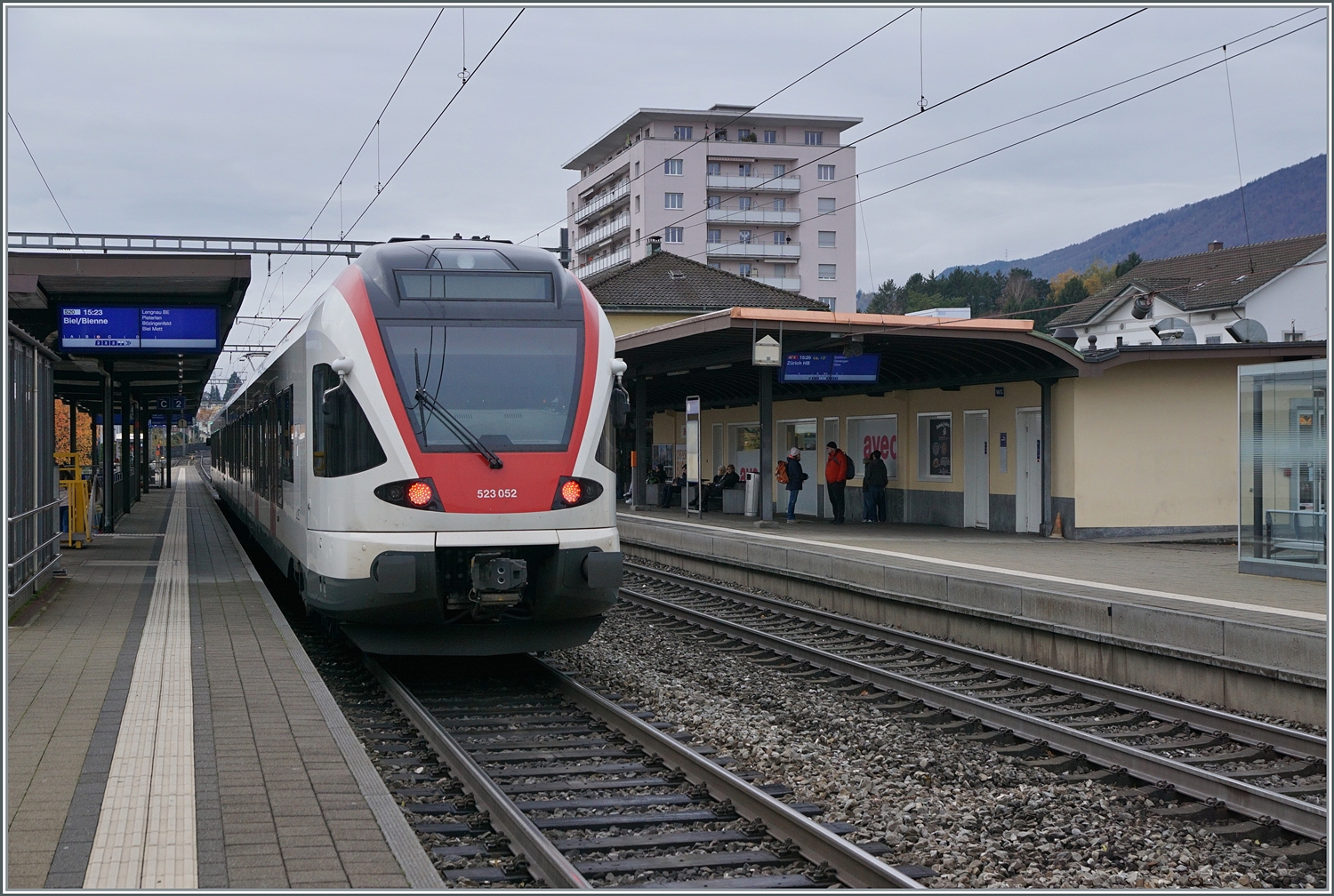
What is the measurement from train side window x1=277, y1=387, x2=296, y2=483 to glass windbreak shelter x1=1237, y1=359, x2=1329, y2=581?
10.1m

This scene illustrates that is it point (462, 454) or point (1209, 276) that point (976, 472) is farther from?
point (1209, 276)

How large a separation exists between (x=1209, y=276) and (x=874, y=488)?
1936 inches

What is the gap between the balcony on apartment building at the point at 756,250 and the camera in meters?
86.7

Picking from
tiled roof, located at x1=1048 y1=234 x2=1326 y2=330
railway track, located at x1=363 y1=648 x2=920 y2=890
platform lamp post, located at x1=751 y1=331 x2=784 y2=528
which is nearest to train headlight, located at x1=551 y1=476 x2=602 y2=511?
railway track, located at x1=363 y1=648 x2=920 y2=890

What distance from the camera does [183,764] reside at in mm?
6293

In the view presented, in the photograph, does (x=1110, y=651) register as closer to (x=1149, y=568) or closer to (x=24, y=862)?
(x=1149, y=568)

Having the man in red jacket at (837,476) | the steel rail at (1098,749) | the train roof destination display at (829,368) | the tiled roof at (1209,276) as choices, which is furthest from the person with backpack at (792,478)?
the tiled roof at (1209,276)

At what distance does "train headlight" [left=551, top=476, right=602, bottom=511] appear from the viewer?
928 cm

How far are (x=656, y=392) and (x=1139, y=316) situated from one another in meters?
12.1

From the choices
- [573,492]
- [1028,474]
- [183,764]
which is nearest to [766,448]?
[1028,474]

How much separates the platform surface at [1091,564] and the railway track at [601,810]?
16.9 ft

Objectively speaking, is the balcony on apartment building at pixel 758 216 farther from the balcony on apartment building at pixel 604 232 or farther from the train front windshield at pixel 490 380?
the train front windshield at pixel 490 380

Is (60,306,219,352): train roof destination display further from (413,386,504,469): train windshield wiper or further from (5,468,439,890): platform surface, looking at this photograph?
(413,386,504,469): train windshield wiper

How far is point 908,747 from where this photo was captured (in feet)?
27.1
